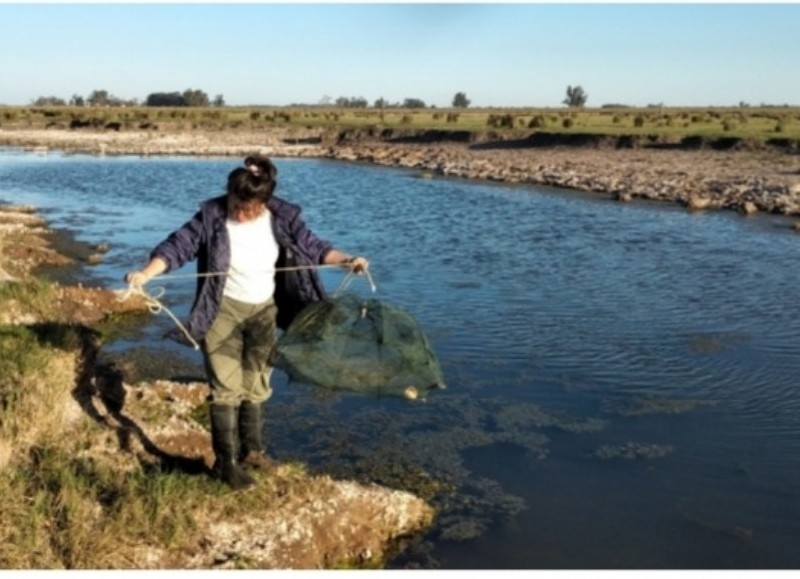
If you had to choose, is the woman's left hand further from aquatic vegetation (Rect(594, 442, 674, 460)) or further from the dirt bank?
aquatic vegetation (Rect(594, 442, 674, 460))

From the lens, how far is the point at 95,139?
5516cm

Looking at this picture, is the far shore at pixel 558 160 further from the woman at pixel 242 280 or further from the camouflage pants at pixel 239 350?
the camouflage pants at pixel 239 350

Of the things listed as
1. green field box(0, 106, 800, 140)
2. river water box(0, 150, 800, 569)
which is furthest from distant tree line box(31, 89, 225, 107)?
river water box(0, 150, 800, 569)

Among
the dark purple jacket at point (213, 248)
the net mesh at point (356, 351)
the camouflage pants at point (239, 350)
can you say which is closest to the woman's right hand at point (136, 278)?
the dark purple jacket at point (213, 248)

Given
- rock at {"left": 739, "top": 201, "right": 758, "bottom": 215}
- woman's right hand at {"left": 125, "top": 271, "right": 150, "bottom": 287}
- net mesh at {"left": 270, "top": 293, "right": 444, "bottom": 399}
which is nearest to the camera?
woman's right hand at {"left": 125, "top": 271, "right": 150, "bottom": 287}

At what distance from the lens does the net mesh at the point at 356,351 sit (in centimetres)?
569

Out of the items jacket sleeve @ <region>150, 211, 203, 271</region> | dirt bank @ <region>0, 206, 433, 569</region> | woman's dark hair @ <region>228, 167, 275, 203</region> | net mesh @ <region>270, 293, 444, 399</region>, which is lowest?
dirt bank @ <region>0, 206, 433, 569</region>

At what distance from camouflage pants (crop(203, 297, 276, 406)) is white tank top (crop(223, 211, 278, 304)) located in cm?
7

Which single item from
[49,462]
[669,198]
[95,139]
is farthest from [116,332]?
A: [95,139]

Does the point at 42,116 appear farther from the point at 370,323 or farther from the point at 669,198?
the point at 370,323

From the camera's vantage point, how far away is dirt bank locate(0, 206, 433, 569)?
4.58m

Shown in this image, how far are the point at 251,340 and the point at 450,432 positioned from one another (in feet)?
9.20

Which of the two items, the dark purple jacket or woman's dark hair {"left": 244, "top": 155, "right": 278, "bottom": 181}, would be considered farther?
the dark purple jacket

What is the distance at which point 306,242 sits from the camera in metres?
5.35
